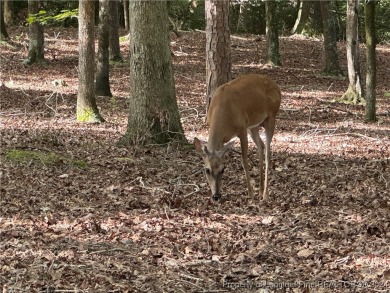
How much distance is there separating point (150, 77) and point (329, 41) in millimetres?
14043

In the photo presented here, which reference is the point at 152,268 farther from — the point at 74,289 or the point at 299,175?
the point at 299,175

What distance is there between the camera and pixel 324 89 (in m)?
22.4

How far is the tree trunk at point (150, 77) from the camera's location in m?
12.1

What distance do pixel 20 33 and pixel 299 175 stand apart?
20.5 metres

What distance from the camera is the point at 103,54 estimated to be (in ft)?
58.5

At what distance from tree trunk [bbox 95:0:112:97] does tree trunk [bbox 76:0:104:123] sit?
317cm

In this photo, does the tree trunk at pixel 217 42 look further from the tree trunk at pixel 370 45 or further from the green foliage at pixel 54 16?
the tree trunk at pixel 370 45

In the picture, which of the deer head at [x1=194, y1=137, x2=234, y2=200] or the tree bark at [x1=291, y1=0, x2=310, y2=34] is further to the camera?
the tree bark at [x1=291, y1=0, x2=310, y2=34]

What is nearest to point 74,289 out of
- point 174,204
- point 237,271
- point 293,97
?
point 237,271

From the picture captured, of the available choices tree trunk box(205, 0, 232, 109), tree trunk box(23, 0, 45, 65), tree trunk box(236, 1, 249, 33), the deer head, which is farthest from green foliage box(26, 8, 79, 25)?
tree trunk box(236, 1, 249, 33)

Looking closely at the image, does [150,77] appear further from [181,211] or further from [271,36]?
[271,36]

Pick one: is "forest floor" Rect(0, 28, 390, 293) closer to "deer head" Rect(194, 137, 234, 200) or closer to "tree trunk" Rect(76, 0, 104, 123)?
"deer head" Rect(194, 137, 234, 200)

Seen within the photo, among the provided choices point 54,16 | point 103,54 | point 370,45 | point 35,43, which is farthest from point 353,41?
point 35,43

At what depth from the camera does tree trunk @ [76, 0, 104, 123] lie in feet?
46.0
